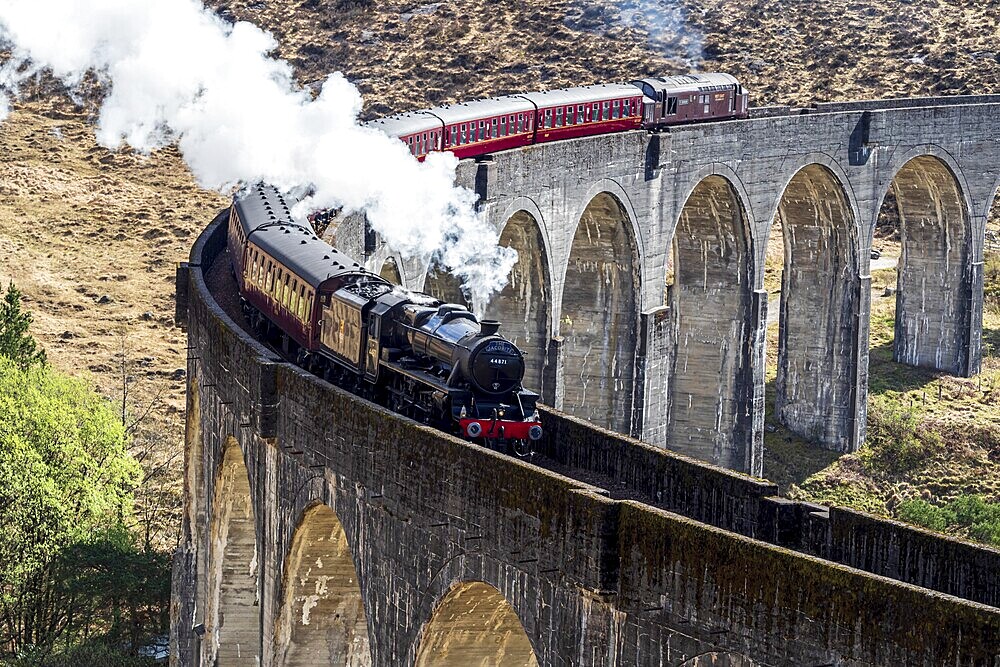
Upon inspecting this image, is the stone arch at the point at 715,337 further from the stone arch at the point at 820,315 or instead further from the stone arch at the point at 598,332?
the stone arch at the point at 820,315

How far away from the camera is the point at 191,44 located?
32.7 m

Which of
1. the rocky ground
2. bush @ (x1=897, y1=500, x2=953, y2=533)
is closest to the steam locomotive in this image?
bush @ (x1=897, y1=500, x2=953, y2=533)

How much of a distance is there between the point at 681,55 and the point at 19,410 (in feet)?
169

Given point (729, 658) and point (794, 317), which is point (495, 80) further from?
point (729, 658)

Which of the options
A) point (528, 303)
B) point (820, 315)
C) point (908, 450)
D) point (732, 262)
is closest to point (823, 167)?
point (732, 262)

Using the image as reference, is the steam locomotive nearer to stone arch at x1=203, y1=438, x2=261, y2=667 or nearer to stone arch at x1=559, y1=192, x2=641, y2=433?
stone arch at x1=203, y1=438, x2=261, y2=667

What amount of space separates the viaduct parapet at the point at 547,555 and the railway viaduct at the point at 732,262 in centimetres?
1505

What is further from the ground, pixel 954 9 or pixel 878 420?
pixel 954 9

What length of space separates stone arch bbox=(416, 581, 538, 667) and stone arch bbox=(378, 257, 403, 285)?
55.5 feet

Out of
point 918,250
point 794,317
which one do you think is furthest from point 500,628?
point 918,250

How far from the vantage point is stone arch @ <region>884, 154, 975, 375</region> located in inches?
2217

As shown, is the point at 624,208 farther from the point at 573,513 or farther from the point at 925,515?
the point at 573,513

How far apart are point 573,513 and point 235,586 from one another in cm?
1440

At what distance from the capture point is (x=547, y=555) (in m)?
17.0
